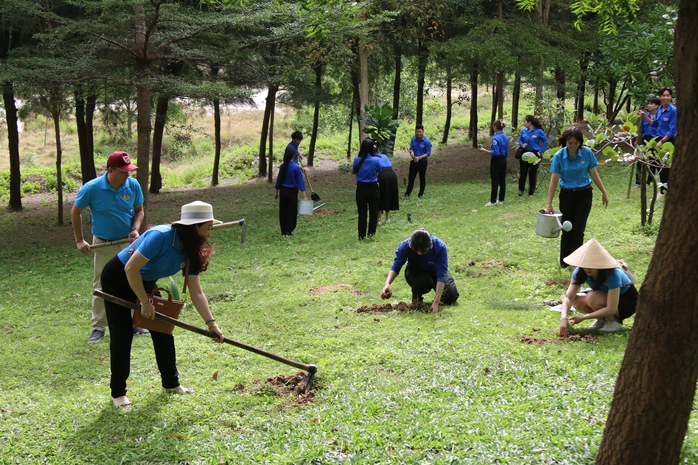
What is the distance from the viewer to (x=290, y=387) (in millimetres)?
5727

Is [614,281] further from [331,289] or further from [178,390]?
[331,289]

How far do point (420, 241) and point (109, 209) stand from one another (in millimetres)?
3540

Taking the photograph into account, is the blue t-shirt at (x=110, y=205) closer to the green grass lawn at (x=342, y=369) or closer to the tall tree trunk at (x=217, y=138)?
the green grass lawn at (x=342, y=369)

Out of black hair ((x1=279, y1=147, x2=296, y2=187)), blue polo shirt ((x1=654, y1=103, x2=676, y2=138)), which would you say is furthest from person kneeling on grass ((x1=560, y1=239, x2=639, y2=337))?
black hair ((x1=279, y1=147, x2=296, y2=187))

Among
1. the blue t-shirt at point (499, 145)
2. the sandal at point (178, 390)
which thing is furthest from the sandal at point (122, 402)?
the blue t-shirt at point (499, 145)

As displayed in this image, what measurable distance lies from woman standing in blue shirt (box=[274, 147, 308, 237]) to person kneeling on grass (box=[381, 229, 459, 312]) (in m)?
5.68

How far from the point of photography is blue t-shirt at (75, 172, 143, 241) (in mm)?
7102

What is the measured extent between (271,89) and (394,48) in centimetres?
478

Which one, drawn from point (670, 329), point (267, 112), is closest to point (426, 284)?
point (670, 329)

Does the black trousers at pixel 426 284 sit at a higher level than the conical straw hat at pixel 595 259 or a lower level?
lower

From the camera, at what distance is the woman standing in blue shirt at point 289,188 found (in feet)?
43.0

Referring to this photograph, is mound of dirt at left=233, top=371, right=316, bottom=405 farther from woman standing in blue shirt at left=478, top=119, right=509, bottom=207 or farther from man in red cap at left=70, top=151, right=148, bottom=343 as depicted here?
woman standing in blue shirt at left=478, top=119, right=509, bottom=207

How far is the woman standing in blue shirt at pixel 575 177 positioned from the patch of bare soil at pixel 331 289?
9.78ft

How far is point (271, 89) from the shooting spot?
21984 mm
